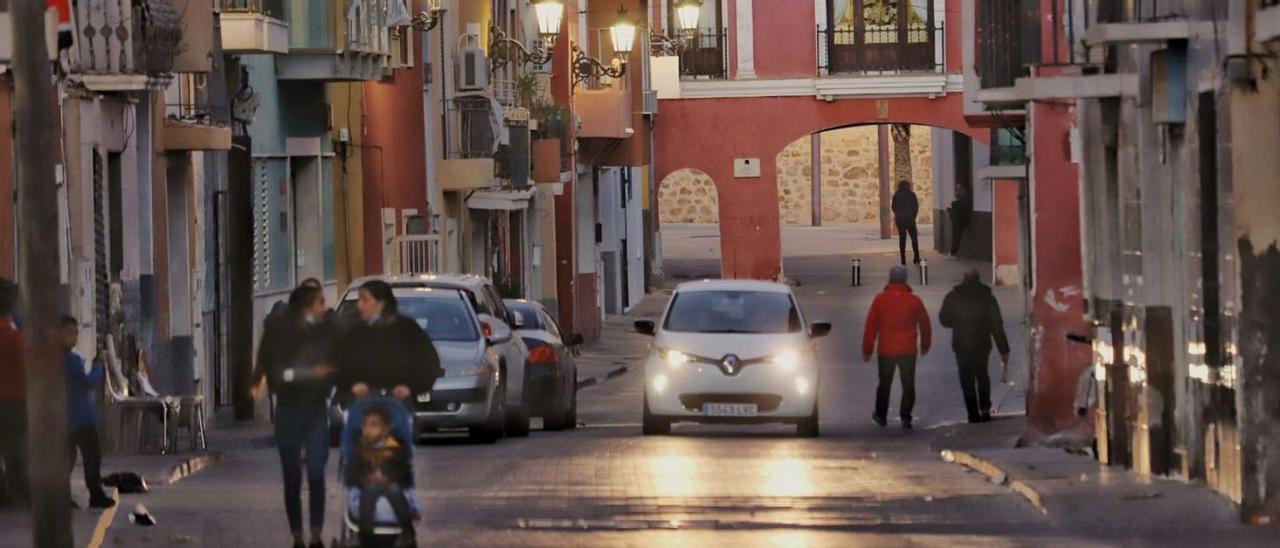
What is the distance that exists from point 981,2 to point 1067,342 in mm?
5511

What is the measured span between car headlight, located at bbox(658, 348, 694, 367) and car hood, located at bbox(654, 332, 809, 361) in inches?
1.4

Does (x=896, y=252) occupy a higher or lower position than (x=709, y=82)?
lower

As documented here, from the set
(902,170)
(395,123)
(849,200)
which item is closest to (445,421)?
(395,123)

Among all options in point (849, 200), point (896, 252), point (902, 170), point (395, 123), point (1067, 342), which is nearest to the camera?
point (1067, 342)

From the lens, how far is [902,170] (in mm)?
76250

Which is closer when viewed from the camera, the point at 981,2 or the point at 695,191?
the point at 981,2

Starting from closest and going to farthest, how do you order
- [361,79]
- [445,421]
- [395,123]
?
[445,421] < [361,79] < [395,123]

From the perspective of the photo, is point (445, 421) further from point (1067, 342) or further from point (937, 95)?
point (937, 95)

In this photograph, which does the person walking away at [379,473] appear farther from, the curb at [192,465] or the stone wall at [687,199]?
the stone wall at [687,199]

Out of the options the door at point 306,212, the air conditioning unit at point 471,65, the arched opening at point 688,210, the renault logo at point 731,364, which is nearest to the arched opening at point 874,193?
the arched opening at point 688,210

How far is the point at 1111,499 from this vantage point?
1888cm

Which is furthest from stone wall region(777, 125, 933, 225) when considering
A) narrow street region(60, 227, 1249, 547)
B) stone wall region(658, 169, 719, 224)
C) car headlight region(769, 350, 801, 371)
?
car headlight region(769, 350, 801, 371)

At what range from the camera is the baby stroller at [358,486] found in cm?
1419

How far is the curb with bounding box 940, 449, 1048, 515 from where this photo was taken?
19.2m
